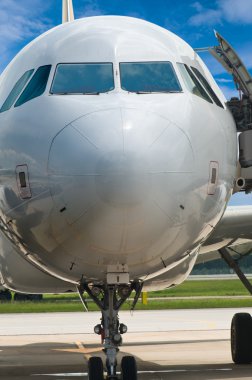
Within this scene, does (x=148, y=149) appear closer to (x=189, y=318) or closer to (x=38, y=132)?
(x=38, y=132)

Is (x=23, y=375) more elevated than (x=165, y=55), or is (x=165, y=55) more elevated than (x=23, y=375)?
(x=165, y=55)

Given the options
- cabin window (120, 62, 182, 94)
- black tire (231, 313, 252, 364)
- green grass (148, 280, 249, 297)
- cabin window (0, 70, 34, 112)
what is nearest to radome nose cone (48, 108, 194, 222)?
cabin window (120, 62, 182, 94)

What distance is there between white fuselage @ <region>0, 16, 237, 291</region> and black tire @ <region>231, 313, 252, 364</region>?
6.09 meters

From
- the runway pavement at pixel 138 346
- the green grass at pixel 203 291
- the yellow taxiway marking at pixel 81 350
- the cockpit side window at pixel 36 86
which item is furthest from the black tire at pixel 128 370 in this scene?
the green grass at pixel 203 291

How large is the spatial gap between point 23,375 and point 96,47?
7048 millimetres

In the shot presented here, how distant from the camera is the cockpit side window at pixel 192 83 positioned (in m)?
8.76

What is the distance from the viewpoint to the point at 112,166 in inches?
279

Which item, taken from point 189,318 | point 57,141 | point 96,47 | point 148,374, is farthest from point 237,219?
point 189,318

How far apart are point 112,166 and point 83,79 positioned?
1.70 metres

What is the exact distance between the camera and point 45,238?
7984 millimetres

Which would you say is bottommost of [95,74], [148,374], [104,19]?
[148,374]

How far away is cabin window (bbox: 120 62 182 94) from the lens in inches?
328

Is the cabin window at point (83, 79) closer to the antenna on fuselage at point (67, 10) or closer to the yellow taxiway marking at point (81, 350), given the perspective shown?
the yellow taxiway marking at point (81, 350)

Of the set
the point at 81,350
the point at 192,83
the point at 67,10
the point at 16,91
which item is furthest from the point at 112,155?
the point at 67,10
